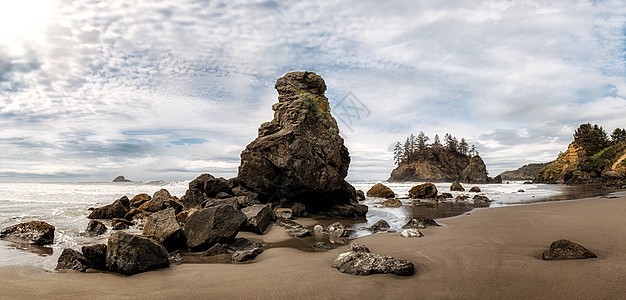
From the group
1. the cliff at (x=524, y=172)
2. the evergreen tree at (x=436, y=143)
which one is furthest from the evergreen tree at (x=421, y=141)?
the cliff at (x=524, y=172)

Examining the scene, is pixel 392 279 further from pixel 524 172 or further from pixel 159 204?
pixel 524 172

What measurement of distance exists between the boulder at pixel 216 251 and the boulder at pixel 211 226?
37 centimetres

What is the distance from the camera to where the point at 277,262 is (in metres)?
6.36

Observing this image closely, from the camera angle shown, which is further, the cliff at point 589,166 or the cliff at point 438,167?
the cliff at point 438,167

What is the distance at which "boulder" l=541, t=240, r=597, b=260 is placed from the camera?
5254 mm

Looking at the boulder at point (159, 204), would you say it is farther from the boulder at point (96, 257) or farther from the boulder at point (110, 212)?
the boulder at point (96, 257)

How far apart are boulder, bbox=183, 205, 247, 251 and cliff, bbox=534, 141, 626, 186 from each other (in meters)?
50.2

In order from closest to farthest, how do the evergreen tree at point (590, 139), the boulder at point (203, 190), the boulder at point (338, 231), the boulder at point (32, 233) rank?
the boulder at point (32, 233) < the boulder at point (338, 231) < the boulder at point (203, 190) < the evergreen tree at point (590, 139)

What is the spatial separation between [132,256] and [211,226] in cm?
271

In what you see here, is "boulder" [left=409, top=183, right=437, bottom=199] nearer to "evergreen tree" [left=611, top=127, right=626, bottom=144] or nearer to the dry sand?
the dry sand

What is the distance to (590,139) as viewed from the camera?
63281 millimetres

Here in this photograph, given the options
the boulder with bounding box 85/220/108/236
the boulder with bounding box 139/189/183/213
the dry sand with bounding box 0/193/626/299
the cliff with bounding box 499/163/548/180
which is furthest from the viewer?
the cliff with bounding box 499/163/548/180

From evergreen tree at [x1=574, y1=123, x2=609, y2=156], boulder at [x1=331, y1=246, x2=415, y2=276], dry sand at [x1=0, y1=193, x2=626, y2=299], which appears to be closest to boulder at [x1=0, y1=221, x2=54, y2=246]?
dry sand at [x1=0, y1=193, x2=626, y2=299]

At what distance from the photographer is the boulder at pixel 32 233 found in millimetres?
8555
